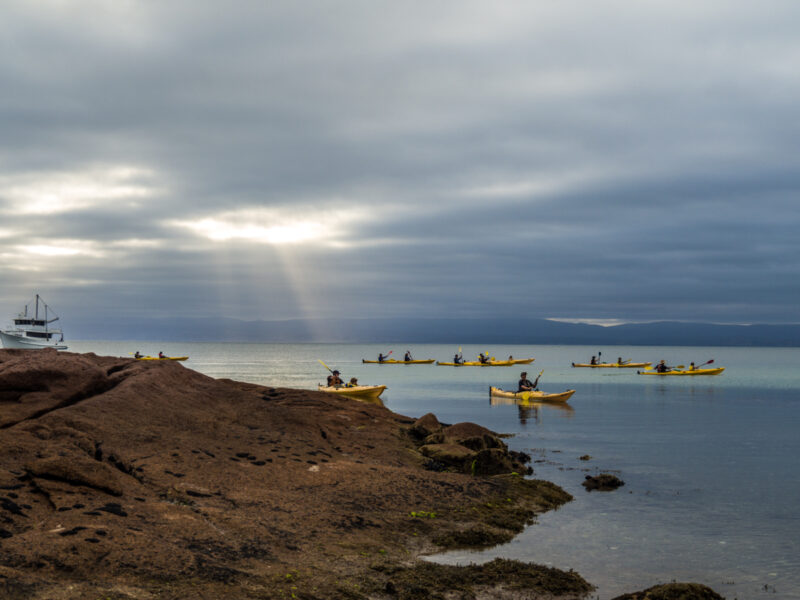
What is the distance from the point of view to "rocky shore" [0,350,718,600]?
931 centimetres

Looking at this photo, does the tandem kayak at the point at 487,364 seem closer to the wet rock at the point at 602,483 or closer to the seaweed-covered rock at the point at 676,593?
the wet rock at the point at 602,483

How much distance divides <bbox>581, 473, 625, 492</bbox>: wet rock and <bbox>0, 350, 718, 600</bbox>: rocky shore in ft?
7.15

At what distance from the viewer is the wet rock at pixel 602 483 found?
837 inches

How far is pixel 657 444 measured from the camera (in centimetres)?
3469

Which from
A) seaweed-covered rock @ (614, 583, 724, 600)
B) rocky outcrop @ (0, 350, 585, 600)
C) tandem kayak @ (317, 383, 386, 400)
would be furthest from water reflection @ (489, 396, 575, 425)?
seaweed-covered rock @ (614, 583, 724, 600)

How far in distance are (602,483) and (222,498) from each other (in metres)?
13.3

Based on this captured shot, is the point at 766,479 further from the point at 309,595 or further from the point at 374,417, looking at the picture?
the point at 309,595

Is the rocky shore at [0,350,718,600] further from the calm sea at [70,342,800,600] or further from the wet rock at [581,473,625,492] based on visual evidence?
the wet rock at [581,473,625,492]

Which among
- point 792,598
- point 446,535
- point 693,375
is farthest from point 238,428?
point 693,375

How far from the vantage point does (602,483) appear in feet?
71.0

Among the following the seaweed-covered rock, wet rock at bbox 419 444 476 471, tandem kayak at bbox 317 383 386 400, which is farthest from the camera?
tandem kayak at bbox 317 383 386 400

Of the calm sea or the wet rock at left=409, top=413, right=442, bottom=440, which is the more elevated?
the wet rock at left=409, top=413, right=442, bottom=440

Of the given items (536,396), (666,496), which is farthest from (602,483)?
(536,396)

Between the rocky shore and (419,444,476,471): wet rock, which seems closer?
the rocky shore
